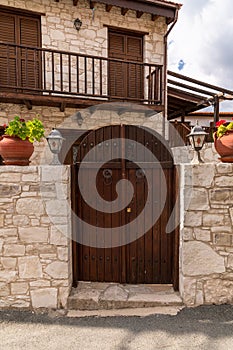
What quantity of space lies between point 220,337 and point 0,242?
2.67 m

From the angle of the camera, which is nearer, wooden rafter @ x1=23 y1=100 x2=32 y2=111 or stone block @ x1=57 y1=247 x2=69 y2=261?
stone block @ x1=57 y1=247 x2=69 y2=261

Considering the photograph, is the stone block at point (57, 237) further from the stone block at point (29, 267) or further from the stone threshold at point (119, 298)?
the stone threshold at point (119, 298)

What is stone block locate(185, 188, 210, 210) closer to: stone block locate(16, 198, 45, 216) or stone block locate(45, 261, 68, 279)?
stone block locate(45, 261, 68, 279)

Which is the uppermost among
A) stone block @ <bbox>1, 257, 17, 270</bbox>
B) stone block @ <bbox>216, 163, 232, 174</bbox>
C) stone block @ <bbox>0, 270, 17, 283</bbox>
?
stone block @ <bbox>216, 163, 232, 174</bbox>

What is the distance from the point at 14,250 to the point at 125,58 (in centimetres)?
561

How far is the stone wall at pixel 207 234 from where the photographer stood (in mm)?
2932

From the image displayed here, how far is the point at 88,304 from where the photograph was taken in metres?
3.00

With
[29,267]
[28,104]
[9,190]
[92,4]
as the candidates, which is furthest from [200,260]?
[92,4]

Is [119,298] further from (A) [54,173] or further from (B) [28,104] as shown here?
(B) [28,104]

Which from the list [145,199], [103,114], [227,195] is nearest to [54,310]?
[145,199]

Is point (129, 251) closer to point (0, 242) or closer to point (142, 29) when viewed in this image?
point (0, 242)

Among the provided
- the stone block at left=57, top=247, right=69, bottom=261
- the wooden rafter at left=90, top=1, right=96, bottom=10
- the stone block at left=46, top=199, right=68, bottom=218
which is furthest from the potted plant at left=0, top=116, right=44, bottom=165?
the wooden rafter at left=90, top=1, right=96, bottom=10

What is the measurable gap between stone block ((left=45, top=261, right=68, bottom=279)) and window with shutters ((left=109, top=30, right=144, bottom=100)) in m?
4.64

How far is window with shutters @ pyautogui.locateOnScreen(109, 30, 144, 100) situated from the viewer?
6.33 metres
